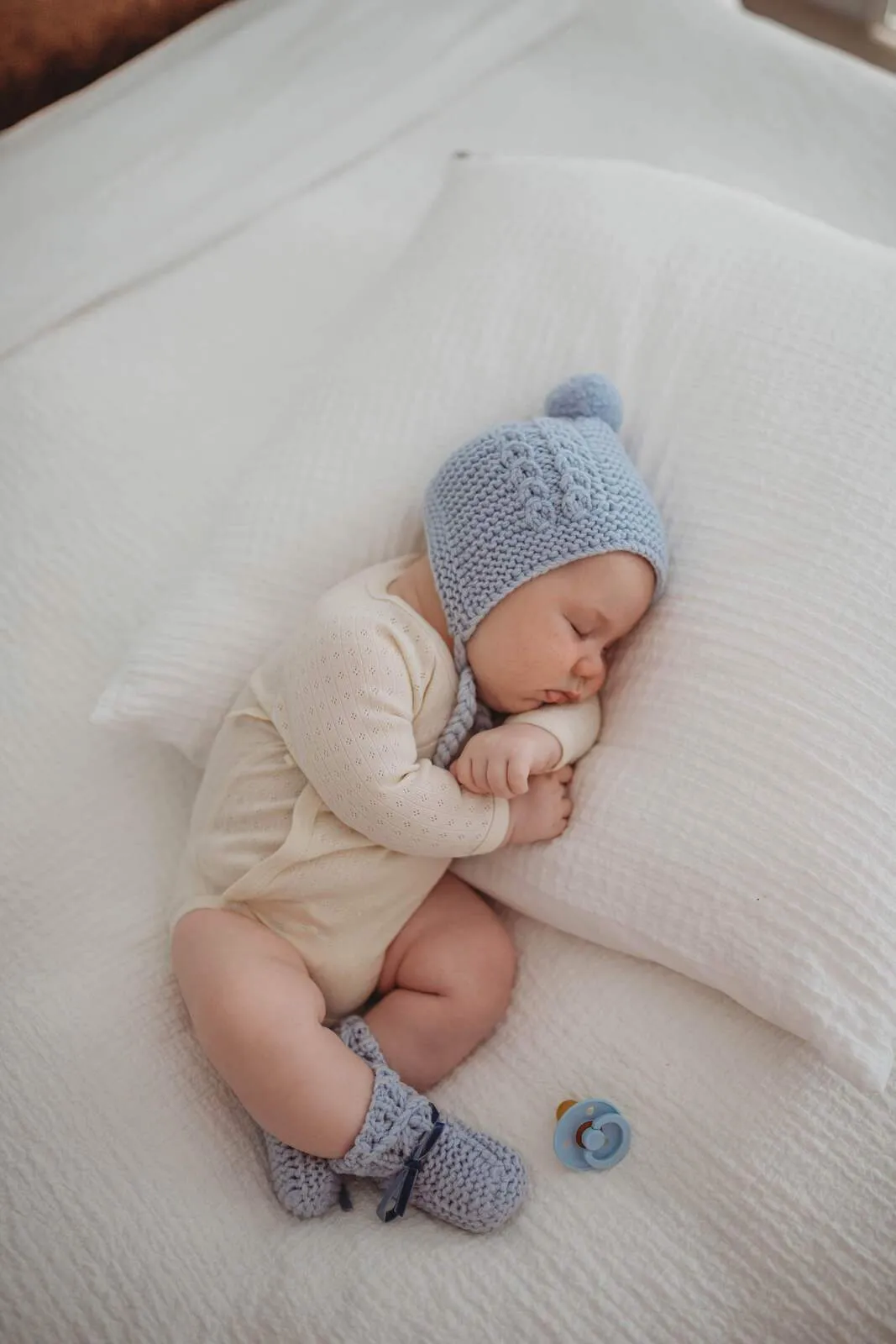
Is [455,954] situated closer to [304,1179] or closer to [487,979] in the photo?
[487,979]

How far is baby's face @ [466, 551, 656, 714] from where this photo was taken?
0.98 meters

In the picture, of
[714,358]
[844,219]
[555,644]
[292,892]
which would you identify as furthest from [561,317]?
[292,892]

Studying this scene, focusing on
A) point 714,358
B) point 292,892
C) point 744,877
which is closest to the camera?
point 744,877

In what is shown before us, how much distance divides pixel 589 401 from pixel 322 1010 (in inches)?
25.6

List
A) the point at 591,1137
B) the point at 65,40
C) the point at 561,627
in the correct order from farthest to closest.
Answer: the point at 65,40 → the point at 561,627 → the point at 591,1137

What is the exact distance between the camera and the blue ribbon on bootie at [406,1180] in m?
0.89

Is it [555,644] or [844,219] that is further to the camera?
[844,219]

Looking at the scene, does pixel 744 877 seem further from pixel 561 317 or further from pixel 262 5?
pixel 262 5

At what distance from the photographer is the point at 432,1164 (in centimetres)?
89

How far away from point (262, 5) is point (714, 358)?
44.2 inches

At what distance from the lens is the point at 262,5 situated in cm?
169

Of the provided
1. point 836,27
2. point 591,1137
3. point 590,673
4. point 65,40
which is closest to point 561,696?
point 590,673

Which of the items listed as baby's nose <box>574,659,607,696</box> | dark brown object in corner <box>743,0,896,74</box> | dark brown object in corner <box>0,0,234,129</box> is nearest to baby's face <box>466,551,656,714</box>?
baby's nose <box>574,659,607,696</box>

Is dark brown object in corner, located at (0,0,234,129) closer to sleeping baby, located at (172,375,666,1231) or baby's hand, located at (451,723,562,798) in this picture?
sleeping baby, located at (172,375,666,1231)
